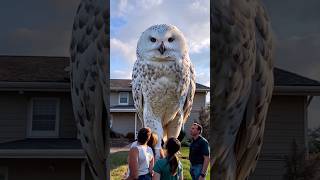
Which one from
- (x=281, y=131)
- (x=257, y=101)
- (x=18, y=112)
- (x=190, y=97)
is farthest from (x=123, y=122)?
(x=18, y=112)

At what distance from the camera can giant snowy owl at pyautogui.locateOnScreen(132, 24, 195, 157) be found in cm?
244

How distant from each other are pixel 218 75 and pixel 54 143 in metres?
6.51

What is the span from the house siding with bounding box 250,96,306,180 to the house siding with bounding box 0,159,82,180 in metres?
3.24

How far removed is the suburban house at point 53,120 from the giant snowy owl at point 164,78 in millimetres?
5130

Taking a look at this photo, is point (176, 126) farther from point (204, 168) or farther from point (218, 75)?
point (218, 75)

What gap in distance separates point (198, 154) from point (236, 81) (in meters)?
0.78

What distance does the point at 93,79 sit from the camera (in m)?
1.77

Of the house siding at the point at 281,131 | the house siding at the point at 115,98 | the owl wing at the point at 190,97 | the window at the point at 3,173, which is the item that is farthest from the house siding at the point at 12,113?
the owl wing at the point at 190,97

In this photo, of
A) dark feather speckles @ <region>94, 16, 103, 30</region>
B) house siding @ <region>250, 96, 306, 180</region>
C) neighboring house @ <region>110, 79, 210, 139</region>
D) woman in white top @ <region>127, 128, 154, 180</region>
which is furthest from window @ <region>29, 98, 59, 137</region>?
dark feather speckles @ <region>94, 16, 103, 30</region>

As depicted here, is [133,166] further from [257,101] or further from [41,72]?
[41,72]

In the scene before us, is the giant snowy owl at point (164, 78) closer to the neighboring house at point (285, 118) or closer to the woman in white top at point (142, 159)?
the woman in white top at point (142, 159)

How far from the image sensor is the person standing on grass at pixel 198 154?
2.25 metres

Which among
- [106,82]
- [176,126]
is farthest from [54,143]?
[106,82]

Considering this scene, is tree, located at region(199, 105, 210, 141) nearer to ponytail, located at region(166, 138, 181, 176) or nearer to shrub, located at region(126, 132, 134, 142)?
ponytail, located at region(166, 138, 181, 176)
